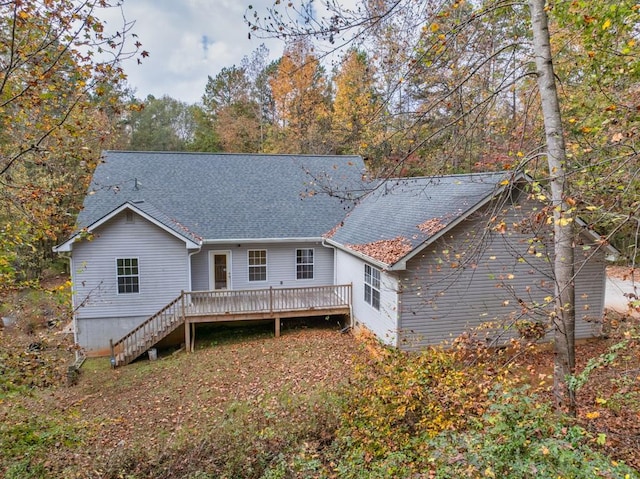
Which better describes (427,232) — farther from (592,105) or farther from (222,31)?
(222,31)

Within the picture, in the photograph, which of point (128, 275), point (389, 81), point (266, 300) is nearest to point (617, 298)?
point (266, 300)

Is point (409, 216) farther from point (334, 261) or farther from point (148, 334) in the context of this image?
point (148, 334)

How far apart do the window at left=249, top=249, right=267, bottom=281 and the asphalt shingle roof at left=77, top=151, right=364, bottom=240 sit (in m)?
0.88

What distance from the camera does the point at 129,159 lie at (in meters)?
17.2

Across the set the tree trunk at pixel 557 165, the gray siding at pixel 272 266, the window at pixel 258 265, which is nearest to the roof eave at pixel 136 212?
the gray siding at pixel 272 266

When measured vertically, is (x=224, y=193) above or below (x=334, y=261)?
above

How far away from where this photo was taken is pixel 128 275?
13.1 m

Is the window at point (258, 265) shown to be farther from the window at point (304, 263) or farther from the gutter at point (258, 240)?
the window at point (304, 263)

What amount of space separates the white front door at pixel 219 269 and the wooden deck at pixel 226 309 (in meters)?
1.14

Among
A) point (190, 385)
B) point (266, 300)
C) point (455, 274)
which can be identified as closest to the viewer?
point (190, 385)

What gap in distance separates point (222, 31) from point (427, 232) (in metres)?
8.84

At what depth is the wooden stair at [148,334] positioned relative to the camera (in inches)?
464

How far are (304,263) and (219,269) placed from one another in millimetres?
3500

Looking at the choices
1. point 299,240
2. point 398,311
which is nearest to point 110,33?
point 398,311
